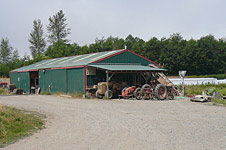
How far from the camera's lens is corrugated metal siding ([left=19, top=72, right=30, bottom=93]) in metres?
31.0

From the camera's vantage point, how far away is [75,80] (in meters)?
23.1

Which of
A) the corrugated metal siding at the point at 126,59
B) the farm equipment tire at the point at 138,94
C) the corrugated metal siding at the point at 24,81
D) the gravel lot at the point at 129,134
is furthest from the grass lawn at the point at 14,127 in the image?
the corrugated metal siding at the point at 24,81

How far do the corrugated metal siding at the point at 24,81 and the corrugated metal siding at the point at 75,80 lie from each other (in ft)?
28.6

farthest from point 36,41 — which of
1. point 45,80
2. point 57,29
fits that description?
point 45,80

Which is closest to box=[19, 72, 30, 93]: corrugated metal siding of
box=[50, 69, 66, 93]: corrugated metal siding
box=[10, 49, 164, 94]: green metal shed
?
box=[10, 49, 164, 94]: green metal shed

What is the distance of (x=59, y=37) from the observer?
6969 centimetres

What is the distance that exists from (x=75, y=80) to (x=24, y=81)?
1097 centimetres

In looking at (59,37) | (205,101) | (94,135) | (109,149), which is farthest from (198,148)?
(59,37)

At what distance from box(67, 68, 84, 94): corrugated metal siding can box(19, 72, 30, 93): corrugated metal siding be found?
8709mm

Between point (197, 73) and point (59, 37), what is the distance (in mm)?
34271

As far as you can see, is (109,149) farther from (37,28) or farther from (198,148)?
(37,28)

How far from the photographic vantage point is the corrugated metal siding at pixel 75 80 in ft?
73.7

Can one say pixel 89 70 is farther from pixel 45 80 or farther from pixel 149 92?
pixel 45 80

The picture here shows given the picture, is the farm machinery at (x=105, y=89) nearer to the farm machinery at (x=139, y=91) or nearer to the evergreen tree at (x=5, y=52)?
the farm machinery at (x=139, y=91)
